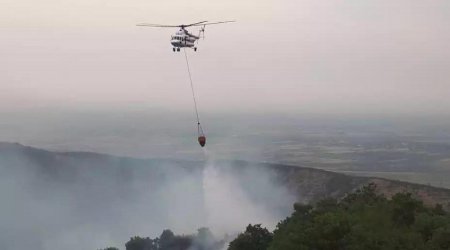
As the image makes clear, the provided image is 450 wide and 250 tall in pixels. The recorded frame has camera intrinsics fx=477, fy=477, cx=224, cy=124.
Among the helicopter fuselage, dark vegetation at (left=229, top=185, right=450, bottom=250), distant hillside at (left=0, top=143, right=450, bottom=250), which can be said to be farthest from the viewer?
distant hillside at (left=0, top=143, right=450, bottom=250)

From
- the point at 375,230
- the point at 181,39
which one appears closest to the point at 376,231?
the point at 375,230

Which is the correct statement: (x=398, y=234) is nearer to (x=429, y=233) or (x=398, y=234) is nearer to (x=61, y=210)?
(x=429, y=233)

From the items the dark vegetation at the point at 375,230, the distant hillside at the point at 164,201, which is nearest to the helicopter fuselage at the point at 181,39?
the dark vegetation at the point at 375,230

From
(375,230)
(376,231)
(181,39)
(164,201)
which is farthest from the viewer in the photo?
(164,201)

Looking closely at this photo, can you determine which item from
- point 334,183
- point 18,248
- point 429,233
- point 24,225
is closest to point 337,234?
point 429,233

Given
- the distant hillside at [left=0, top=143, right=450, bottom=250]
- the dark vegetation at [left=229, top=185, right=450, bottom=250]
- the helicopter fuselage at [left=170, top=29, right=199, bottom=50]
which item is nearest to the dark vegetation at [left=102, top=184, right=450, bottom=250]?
the dark vegetation at [left=229, top=185, right=450, bottom=250]

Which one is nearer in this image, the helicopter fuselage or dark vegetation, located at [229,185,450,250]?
dark vegetation, located at [229,185,450,250]

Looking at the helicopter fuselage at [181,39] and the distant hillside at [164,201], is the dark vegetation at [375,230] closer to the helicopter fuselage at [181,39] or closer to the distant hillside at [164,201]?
the helicopter fuselage at [181,39]

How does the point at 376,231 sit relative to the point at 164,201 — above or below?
below

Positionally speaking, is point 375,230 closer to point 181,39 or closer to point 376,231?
point 376,231

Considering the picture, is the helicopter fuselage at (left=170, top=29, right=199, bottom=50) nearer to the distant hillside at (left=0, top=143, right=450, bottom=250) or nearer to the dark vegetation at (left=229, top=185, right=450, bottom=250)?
the dark vegetation at (left=229, top=185, right=450, bottom=250)

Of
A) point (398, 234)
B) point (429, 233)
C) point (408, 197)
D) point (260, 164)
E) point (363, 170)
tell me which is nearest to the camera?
point (398, 234)
